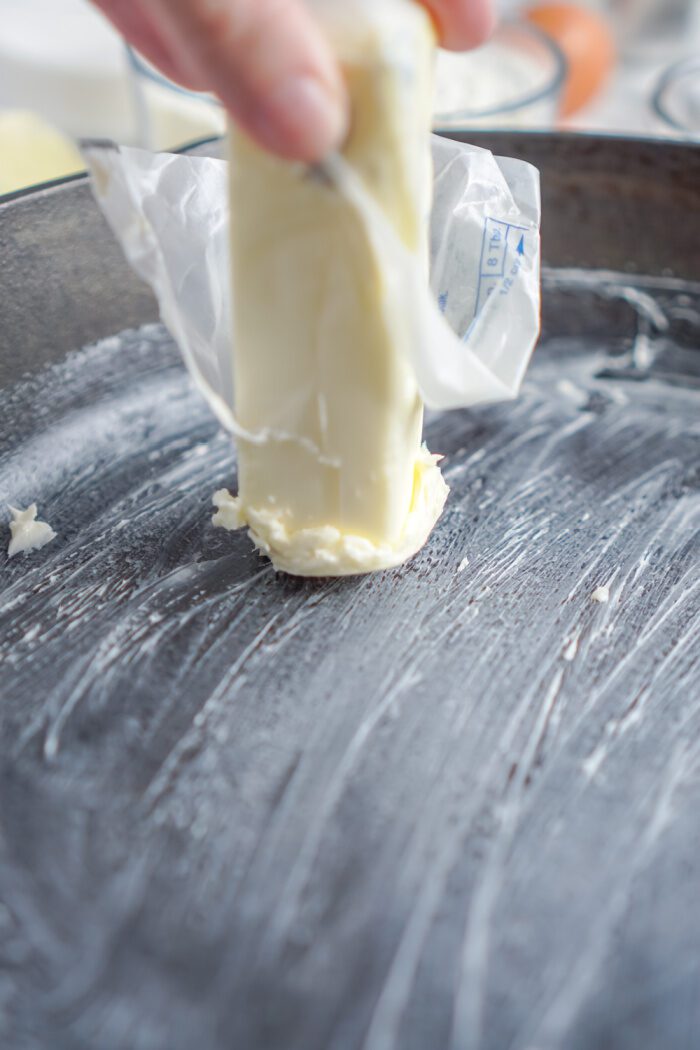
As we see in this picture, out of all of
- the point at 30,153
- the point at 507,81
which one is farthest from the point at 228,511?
the point at 507,81

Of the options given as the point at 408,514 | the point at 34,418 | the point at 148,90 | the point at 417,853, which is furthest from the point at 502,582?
the point at 148,90

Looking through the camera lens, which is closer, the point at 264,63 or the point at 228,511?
the point at 264,63

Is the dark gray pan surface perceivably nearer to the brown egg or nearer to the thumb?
the thumb

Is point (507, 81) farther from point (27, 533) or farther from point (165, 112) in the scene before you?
point (27, 533)

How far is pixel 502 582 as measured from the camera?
60 centimetres

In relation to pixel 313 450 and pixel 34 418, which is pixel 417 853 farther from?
pixel 34 418

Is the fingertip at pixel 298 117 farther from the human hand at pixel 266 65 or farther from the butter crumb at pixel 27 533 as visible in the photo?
the butter crumb at pixel 27 533

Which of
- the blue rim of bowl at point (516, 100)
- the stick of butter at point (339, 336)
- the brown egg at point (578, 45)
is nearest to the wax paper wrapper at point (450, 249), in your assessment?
the stick of butter at point (339, 336)

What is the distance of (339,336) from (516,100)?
63 centimetres

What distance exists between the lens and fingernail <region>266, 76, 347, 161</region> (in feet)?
1.24

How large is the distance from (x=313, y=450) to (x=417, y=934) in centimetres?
24

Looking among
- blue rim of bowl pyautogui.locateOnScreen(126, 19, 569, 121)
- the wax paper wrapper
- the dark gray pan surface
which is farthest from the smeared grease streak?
blue rim of bowl pyautogui.locateOnScreen(126, 19, 569, 121)

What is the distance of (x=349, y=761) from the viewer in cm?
51

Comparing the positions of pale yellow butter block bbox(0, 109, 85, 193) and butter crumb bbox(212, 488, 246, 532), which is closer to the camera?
butter crumb bbox(212, 488, 246, 532)
